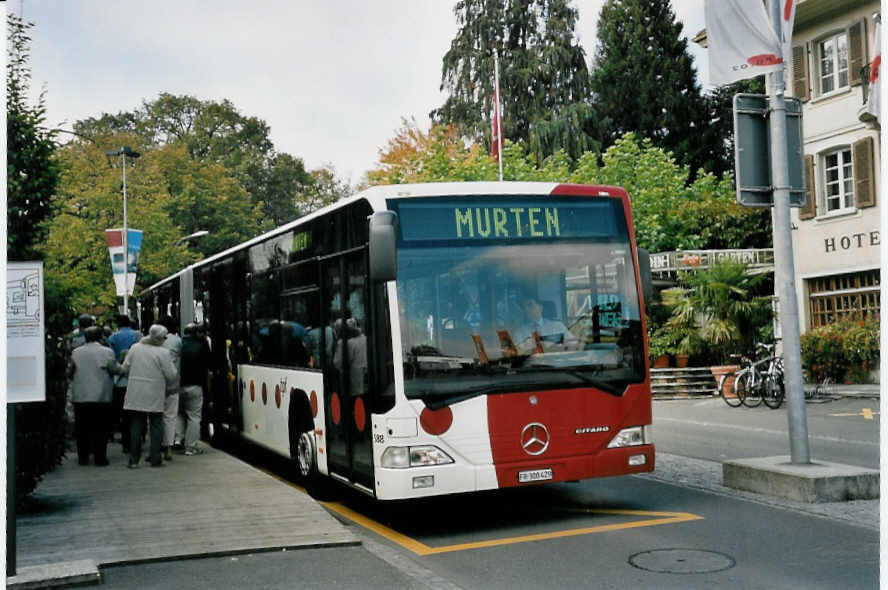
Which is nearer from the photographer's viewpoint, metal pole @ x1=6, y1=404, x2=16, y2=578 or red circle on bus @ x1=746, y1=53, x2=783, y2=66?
metal pole @ x1=6, y1=404, x2=16, y2=578

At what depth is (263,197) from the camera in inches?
2514

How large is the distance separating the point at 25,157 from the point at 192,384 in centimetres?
503

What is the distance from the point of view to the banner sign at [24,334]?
21.8 ft

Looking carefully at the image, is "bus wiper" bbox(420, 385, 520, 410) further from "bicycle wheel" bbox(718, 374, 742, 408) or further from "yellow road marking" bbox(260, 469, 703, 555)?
"bicycle wheel" bbox(718, 374, 742, 408)

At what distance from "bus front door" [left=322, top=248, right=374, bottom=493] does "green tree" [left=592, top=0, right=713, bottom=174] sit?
4184 centimetres

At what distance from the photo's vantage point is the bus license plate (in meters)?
8.45

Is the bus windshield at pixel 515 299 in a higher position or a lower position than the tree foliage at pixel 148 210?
lower


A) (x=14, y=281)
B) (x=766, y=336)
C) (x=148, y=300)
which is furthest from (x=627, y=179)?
(x=14, y=281)

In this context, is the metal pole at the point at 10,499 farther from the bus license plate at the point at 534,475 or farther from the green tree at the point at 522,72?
the green tree at the point at 522,72

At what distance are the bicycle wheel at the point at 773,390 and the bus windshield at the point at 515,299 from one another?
44.6ft

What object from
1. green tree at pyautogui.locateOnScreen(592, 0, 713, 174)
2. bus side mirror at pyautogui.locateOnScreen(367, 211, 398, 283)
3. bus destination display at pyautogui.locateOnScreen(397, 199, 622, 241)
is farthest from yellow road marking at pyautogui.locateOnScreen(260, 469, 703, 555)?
green tree at pyautogui.locateOnScreen(592, 0, 713, 174)

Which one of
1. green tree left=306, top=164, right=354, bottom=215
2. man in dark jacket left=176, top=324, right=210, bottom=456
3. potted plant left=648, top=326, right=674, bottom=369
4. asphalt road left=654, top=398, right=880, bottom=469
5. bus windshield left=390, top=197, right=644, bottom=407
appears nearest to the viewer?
bus windshield left=390, top=197, right=644, bottom=407

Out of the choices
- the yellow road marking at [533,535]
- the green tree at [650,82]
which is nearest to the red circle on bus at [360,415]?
the yellow road marking at [533,535]

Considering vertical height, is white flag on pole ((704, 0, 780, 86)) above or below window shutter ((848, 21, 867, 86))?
below
